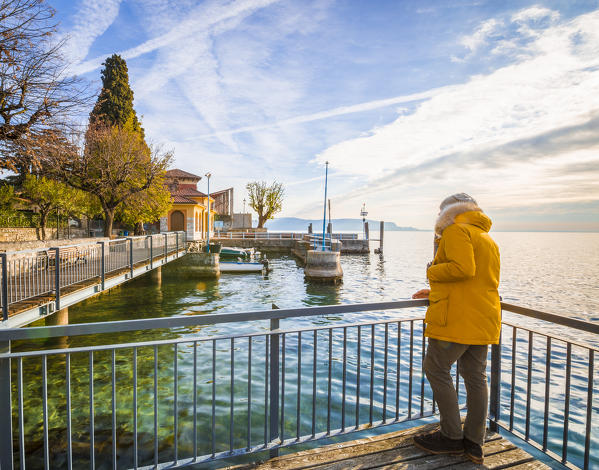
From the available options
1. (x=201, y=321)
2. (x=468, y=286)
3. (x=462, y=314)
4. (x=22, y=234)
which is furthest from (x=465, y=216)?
(x=22, y=234)

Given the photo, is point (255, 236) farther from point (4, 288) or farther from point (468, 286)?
point (468, 286)

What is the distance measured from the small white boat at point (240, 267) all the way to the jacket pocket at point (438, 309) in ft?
78.4

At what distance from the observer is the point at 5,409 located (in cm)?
214

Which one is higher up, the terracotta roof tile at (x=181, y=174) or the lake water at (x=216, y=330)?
the terracotta roof tile at (x=181, y=174)

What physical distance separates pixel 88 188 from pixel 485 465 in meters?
25.1

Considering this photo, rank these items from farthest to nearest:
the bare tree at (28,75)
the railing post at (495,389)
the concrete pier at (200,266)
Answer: the concrete pier at (200,266), the bare tree at (28,75), the railing post at (495,389)

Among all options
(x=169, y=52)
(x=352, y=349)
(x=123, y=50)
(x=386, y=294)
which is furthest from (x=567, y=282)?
(x=123, y=50)

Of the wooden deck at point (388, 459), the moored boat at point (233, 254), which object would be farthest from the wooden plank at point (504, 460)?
the moored boat at point (233, 254)

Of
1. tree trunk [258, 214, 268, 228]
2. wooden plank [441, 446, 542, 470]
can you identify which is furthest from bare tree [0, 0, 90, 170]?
tree trunk [258, 214, 268, 228]

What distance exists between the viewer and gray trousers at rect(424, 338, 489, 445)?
260cm

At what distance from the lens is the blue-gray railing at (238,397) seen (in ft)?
8.02

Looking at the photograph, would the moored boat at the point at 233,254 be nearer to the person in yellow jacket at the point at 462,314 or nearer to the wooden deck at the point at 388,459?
the wooden deck at the point at 388,459

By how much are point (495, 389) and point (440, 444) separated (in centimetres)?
85

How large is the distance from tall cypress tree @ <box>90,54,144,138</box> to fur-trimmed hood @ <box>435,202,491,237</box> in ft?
106
